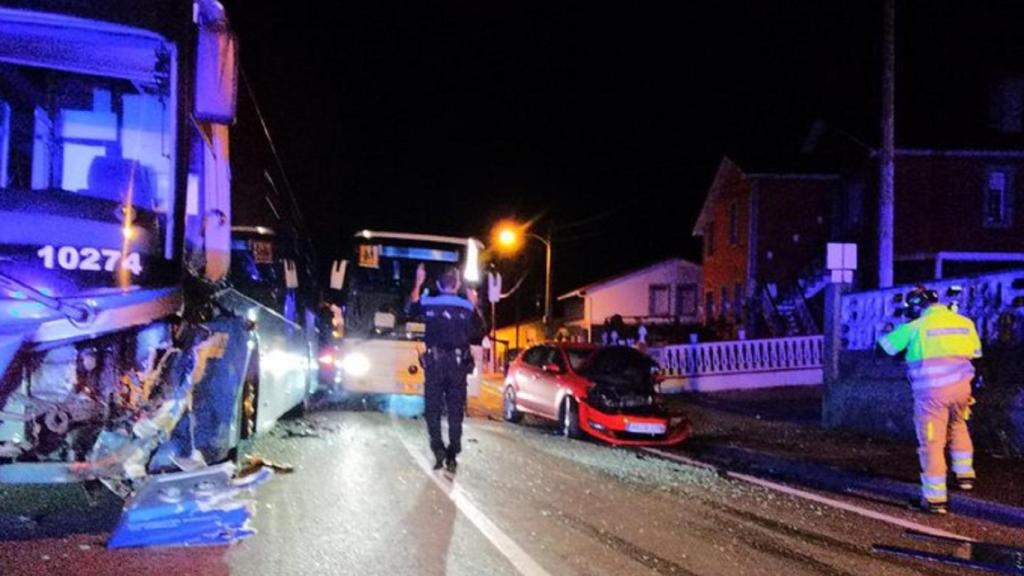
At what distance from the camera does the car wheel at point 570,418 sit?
14828mm

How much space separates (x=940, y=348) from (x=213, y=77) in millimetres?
6308

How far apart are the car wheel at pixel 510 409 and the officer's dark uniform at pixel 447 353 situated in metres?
7.69

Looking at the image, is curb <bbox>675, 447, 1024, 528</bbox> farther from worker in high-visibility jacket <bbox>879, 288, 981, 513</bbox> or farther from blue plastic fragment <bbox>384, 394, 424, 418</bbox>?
blue plastic fragment <bbox>384, 394, 424, 418</bbox>

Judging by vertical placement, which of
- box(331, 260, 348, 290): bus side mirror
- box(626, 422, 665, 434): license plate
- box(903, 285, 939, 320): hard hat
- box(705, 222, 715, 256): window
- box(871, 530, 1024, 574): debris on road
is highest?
box(705, 222, 715, 256): window

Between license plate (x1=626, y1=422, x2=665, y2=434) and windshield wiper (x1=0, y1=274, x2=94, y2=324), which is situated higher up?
windshield wiper (x1=0, y1=274, x2=94, y2=324)

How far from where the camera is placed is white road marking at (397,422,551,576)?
628cm

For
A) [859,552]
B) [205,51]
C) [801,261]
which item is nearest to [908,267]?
[801,261]

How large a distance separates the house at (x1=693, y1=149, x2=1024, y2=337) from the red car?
43.9 feet

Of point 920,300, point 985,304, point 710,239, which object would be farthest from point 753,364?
point 920,300

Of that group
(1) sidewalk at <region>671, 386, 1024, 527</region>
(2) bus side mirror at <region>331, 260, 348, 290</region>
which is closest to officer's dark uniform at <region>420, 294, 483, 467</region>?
(1) sidewalk at <region>671, 386, 1024, 527</region>

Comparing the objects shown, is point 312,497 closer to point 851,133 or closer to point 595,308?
point 851,133

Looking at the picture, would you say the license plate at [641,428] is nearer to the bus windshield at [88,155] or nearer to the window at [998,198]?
the bus windshield at [88,155]

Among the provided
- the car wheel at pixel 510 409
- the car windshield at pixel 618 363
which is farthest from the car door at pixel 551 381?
the car wheel at pixel 510 409

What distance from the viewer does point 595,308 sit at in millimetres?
54469
